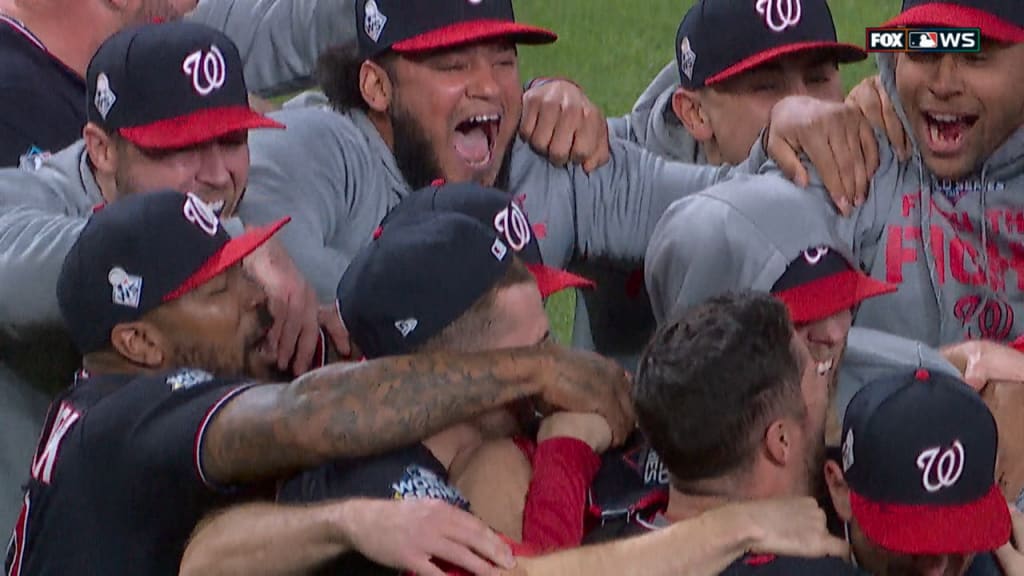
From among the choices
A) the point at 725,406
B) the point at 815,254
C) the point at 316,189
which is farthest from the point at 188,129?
the point at 725,406

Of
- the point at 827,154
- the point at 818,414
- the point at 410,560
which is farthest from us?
the point at 827,154

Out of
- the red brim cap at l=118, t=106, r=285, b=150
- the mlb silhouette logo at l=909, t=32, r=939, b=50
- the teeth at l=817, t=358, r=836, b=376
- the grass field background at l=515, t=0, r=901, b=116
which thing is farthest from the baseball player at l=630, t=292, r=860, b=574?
the grass field background at l=515, t=0, r=901, b=116

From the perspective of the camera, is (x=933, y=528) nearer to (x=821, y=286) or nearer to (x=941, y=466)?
(x=941, y=466)

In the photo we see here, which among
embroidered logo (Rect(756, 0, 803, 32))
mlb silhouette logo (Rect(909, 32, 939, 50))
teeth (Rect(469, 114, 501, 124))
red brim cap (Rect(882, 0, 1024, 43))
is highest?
red brim cap (Rect(882, 0, 1024, 43))

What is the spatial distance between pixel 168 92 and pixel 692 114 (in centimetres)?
146

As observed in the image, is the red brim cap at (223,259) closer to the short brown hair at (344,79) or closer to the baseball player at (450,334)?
the baseball player at (450,334)

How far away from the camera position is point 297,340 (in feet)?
11.8

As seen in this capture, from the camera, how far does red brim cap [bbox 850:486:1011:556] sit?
2.82 m

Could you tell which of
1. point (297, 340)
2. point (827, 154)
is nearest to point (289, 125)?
point (297, 340)

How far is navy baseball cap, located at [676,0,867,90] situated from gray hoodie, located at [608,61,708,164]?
0.75 feet

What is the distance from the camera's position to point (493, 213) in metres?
3.19

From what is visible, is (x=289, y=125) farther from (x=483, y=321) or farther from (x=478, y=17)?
(x=483, y=321)

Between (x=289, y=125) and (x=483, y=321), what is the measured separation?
1246 mm

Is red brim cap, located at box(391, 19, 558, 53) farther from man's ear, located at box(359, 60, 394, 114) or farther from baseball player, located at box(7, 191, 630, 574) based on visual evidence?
baseball player, located at box(7, 191, 630, 574)
